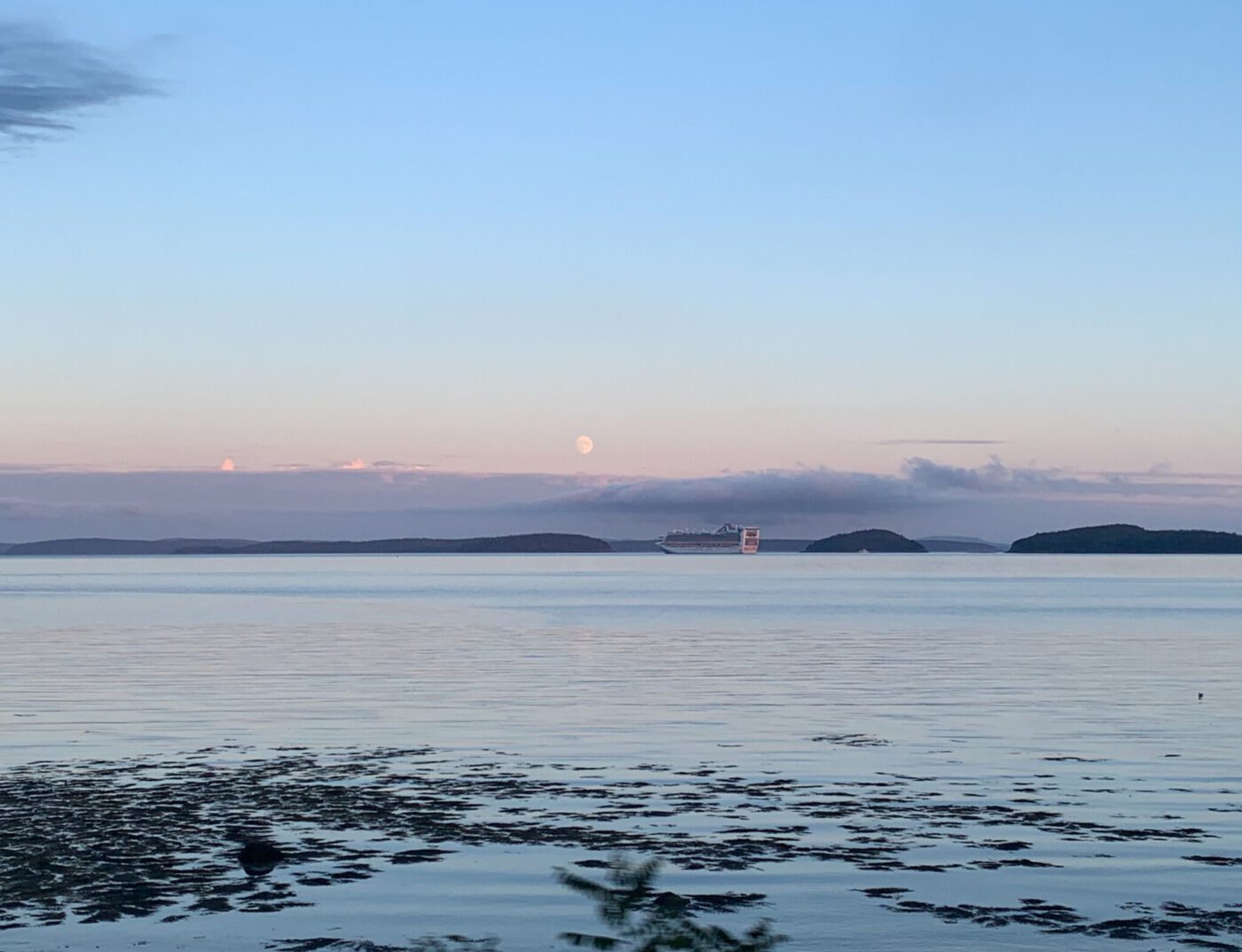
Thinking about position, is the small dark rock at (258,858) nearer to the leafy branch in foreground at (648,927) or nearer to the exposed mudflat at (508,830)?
the exposed mudflat at (508,830)

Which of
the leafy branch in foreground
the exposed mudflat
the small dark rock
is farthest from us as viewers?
the small dark rock

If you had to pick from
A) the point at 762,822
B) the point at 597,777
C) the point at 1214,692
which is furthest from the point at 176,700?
the point at 1214,692

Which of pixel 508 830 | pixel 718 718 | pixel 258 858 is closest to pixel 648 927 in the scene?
pixel 258 858

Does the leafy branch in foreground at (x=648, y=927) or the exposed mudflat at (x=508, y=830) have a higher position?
the leafy branch in foreground at (x=648, y=927)

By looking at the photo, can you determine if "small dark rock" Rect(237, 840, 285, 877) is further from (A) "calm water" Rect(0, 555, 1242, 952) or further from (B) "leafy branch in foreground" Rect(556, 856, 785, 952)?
(B) "leafy branch in foreground" Rect(556, 856, 785, 952)

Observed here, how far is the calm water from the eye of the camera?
1950 centimetres

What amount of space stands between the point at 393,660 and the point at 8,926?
43.5 metres

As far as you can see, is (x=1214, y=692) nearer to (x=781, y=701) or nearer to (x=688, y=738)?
(x=781, y=701)

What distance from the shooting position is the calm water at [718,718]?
19.5m

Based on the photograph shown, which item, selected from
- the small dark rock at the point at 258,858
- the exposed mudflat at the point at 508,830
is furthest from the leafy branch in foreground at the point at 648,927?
the small dark rock at the point at 258,858

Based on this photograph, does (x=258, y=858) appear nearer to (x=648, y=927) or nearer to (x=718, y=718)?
(x=648, y=927)

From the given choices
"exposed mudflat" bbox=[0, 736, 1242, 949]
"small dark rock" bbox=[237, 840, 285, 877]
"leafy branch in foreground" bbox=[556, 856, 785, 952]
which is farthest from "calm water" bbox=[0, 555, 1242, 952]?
"leafy branch in foreground" bbox=[556, 856, 785, 952]

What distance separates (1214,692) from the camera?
1860 inches

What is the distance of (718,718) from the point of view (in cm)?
4003
